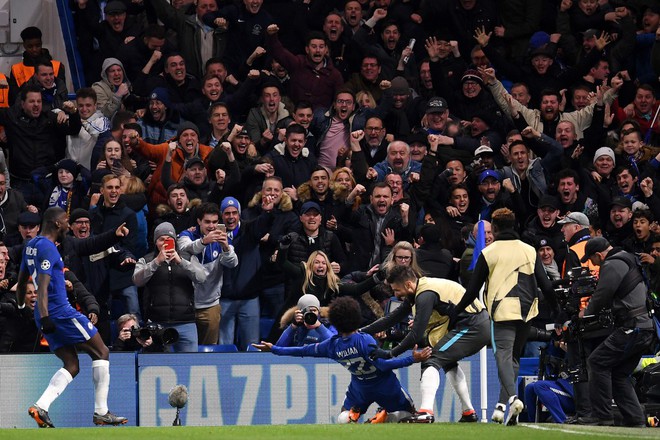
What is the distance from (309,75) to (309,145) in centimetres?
159

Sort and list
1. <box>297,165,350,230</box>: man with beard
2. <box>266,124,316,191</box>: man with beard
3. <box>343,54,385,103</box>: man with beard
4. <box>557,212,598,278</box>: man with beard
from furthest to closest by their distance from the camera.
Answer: <box>343,54,385,103</box>: man with beard
<box>266,124,316,191</box>: man with beard
<box>297,165,350,230</box>: man with beard
<box>557,212,598,278</box>: man with beard

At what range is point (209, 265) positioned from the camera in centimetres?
1672

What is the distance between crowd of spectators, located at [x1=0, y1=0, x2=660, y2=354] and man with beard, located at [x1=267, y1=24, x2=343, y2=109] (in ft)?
0.07

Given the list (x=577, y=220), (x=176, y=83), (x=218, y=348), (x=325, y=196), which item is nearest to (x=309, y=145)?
(x=325, y=196)

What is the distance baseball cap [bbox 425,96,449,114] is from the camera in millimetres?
19766

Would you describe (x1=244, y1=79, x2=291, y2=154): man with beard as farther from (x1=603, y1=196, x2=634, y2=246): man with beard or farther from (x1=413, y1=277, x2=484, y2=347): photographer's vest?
(x1=413, y1=277, x2=484, y2=347): photographer's vest

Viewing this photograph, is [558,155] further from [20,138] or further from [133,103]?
[20,138]

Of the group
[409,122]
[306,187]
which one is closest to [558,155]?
[409,122]

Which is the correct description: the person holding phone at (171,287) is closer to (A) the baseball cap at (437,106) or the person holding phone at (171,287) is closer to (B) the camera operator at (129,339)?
(B) the camera operator at (129,339)

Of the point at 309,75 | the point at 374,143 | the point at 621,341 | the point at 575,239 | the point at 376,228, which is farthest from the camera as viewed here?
the point at 309,75

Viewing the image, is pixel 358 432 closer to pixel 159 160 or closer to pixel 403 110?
pixel 159 160

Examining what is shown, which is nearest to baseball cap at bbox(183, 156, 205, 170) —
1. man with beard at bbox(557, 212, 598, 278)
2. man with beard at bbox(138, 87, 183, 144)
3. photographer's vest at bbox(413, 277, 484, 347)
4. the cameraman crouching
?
man with beard at bbox(138, 87, 183, 144)

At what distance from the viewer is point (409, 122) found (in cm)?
2042

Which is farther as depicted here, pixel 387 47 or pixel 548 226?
pixel 387 47
